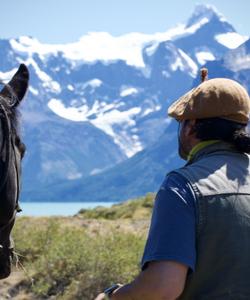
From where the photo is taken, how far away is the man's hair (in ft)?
10.9

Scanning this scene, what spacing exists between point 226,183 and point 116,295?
0.60 metres

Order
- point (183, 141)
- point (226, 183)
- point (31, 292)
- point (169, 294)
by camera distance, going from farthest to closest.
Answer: point (31, 292)
point (183, 141)
point (226, 183)
point (169, 294)

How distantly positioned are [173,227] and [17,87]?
189cm

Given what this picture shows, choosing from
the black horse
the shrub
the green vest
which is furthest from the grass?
the green vest

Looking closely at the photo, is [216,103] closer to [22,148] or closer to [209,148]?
[209,148]

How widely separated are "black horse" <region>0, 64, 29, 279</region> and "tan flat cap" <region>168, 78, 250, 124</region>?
1.09 metres

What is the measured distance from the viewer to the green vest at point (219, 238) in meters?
3.10

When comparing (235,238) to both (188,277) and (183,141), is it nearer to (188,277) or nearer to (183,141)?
(188,277)

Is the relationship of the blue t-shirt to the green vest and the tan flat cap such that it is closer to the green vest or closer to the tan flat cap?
the green vest

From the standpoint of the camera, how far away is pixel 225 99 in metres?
3.32

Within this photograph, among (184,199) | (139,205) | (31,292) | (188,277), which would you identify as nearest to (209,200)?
(184,199)

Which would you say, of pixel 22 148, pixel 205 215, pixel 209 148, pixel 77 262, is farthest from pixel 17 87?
pixel 77 262

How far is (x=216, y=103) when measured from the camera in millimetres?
3309

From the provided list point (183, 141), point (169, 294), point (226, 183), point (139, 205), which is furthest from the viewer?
point (139, 205)
